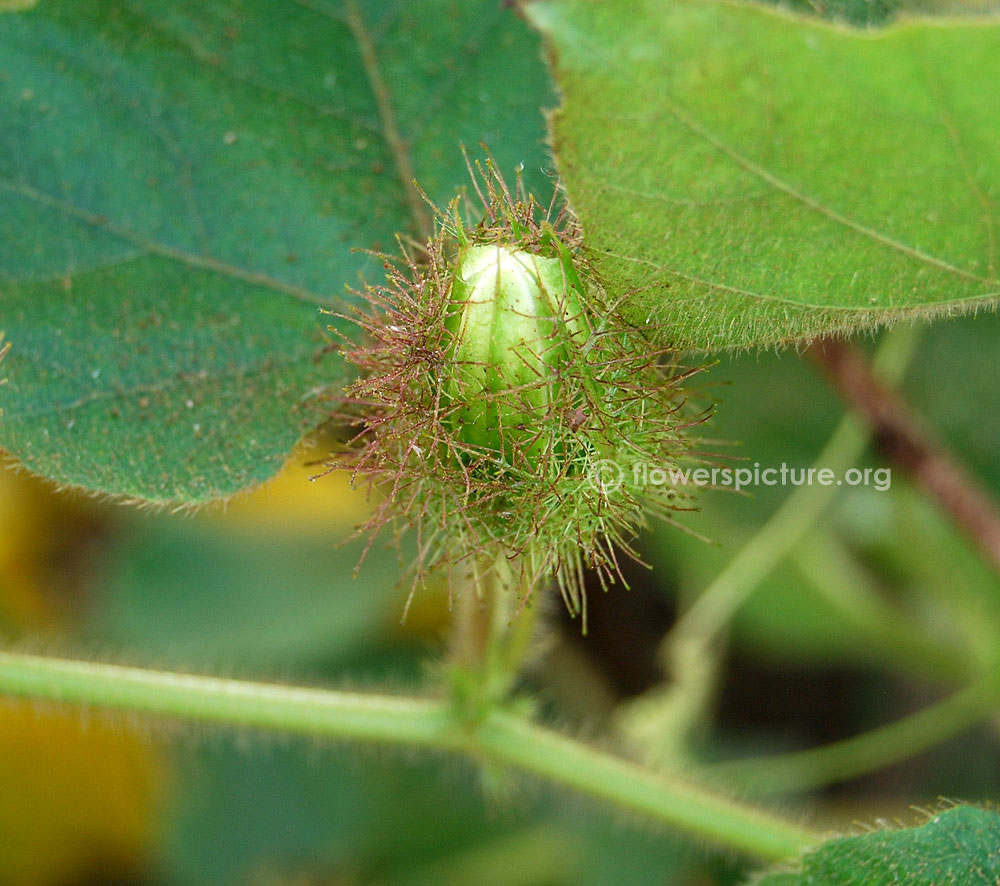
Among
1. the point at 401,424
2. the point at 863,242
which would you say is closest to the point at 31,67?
the point at 401,424

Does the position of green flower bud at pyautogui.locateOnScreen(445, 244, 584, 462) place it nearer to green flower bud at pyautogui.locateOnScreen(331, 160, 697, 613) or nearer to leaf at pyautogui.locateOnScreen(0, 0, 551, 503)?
green flower bud at pyautogui.locateOnScreen(331, 160, 697, 613)

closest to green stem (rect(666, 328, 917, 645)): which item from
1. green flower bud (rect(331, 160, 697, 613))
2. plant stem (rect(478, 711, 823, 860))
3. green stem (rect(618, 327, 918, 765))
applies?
green stem (rect(618, 327, 918, 765))

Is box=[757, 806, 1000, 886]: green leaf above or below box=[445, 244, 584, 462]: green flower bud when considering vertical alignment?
below

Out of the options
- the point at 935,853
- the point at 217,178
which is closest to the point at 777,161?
the point at 935,853

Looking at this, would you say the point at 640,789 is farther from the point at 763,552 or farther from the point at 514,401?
the point at 763,552

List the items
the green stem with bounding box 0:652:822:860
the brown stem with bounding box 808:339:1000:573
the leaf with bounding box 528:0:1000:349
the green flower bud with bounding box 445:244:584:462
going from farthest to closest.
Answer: the brown stem with bounding box 808:339:1000:573 < the green stem with bounding box 0:652:822:860 < the green flower bud with bounding box 445:244:584:462 < the leaf with bounding box 528:0:1000:349

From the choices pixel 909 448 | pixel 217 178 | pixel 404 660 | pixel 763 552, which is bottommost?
pixel 404 660
